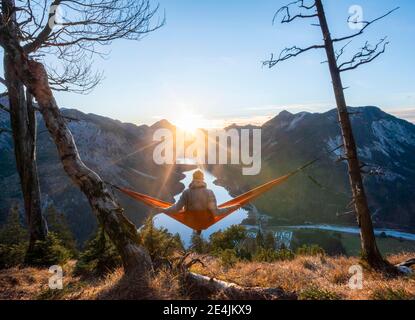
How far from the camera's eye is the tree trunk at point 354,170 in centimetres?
744

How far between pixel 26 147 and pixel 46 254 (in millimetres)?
3074

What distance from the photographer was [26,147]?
9695 mm

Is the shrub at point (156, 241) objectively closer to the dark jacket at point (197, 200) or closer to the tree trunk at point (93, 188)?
the dark jacket at point (197, 200)

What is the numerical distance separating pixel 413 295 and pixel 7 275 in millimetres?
7363

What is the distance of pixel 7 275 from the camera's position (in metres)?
7.18

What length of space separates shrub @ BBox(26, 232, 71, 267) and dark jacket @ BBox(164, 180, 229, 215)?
4.61m

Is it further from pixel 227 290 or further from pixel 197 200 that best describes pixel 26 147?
pixel 227 290

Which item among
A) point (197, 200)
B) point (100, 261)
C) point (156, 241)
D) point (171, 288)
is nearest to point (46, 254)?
point (100, 261)

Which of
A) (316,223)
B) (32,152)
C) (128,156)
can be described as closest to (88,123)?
(128,156)

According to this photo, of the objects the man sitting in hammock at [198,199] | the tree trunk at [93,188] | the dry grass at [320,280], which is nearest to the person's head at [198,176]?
the man sitting in hammock at [198,199]

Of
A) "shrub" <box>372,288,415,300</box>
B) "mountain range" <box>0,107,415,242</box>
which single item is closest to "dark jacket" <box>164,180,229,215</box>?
"shrub" <box>372,288,415,300</box>

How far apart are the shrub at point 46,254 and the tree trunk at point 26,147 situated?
0.16 metres

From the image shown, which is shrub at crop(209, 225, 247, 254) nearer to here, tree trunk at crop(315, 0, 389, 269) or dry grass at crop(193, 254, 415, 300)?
dry grass at crop(193, 254, 415, 300)
